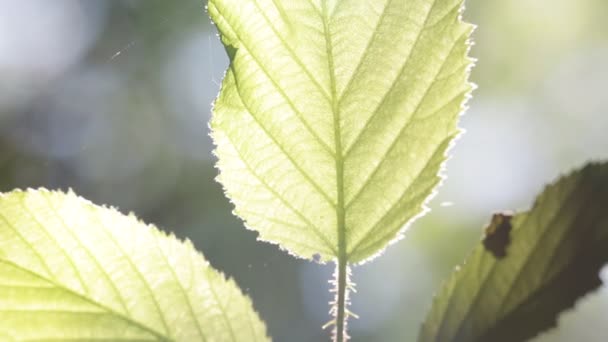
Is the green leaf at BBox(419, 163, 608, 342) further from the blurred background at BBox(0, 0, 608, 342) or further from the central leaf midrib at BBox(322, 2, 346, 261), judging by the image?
the blurred background at BBox(0, 0, 608, 342)

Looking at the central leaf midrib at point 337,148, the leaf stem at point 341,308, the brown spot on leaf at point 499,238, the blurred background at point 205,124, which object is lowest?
the leaf stem at point 341,308

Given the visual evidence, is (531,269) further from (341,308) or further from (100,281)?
(100,281)

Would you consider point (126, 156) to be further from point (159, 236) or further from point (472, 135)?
point (159, 236)

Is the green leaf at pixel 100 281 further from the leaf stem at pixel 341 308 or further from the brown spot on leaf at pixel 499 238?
the brown spot on leaf at pixel 499 238

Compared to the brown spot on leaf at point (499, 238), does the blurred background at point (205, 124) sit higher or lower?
higher

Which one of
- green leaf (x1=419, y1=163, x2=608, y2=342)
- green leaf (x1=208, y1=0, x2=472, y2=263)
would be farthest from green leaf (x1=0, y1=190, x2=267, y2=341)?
green leaf (x1=419, y1=163, x2=608, y2=342)

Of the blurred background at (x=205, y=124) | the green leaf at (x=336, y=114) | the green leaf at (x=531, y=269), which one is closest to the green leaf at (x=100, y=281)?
the green leaf at (x=336, y=114)

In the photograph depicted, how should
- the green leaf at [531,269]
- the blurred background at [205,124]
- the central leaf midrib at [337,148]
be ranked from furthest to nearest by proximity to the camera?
1. the blurred background at [205,124]
2. the central leaf midrib at [337,148]
3. the green leaf at [531,269]
